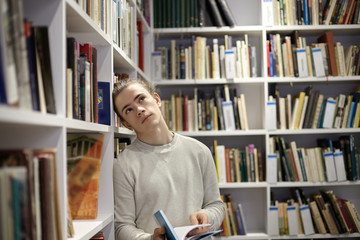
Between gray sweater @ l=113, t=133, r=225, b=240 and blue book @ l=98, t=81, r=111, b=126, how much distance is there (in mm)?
185

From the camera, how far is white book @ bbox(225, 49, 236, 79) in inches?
119

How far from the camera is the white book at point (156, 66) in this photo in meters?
3.04

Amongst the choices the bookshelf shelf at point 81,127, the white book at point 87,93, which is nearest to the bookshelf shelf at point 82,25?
the white book at point 87,93

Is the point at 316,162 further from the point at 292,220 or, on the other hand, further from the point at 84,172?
the point at 84,172

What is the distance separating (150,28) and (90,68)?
1693 millimetres

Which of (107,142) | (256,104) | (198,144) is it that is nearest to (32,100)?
(107,142)

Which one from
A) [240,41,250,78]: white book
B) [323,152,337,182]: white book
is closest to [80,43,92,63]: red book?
[240,41,250,78]: white book

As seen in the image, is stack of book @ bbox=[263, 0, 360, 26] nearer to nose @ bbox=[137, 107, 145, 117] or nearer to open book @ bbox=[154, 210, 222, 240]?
nose @ bbox=[137, 107, 145, 117]

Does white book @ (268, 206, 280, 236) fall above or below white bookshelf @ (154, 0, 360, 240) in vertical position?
below

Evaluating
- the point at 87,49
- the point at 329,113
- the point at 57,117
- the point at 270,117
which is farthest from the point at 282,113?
the point at 57,117

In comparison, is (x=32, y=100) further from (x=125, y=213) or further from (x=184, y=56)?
(x=184, y=56)

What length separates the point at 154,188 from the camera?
1.67 metres

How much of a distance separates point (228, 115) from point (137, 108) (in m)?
1.48

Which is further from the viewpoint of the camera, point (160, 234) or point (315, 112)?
point (315, 112)
